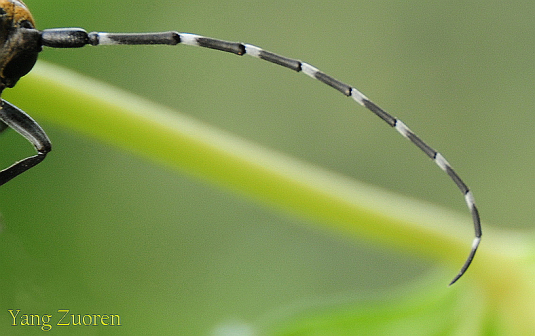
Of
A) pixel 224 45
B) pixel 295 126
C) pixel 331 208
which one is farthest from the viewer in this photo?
pixel 295 126

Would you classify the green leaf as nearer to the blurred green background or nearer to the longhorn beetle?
the longhorn beetle

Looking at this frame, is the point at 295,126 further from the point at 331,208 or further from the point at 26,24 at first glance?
the point at 26,24

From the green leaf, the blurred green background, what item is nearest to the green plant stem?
the green leaf

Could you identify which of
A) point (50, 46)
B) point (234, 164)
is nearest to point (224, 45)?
point (234, 164)

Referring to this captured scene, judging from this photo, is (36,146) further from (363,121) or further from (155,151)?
A: (363,121)

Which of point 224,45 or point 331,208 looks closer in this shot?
point 224,45

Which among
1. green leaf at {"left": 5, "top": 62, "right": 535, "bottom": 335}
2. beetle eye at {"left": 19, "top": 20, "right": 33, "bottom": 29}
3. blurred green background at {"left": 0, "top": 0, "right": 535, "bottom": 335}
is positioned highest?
blurred green background at {"left": 0, "top": 0, "right": 535, "bottom": 335}
